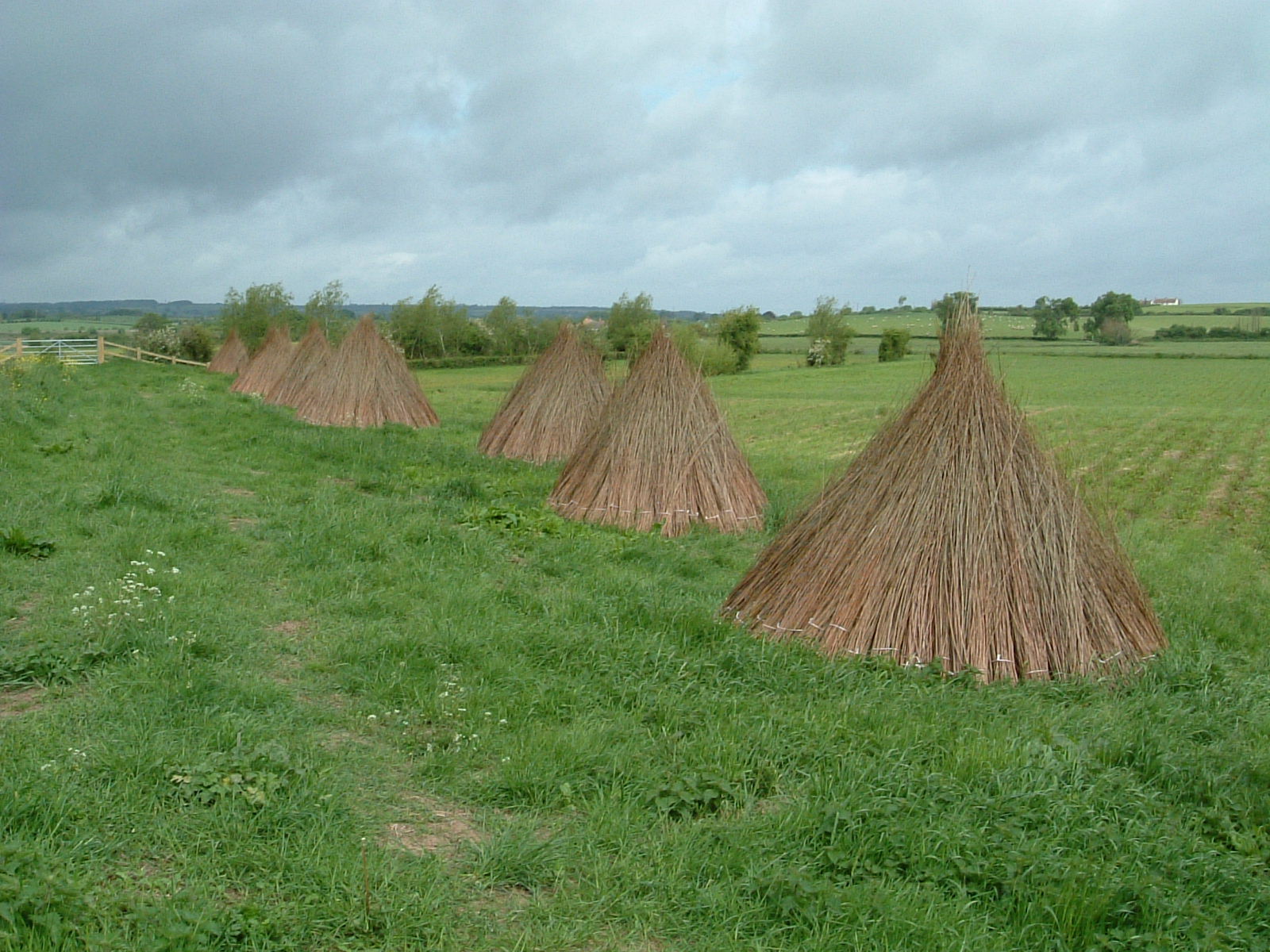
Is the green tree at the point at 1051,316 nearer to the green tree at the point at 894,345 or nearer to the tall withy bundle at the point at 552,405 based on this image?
the tall withy bundle at the point at 552,405

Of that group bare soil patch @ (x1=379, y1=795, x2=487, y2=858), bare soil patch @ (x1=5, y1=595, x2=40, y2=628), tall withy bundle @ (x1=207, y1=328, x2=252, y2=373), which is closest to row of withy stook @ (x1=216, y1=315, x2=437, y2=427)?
bare soil patch @ (x1=5, y1=595, x2=40, y2=628)

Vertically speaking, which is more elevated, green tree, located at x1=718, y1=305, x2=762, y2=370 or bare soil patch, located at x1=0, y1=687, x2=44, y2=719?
green tree, located at x1=718, y1=305, x2=762, y2=370

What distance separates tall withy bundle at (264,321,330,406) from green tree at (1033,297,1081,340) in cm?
1402

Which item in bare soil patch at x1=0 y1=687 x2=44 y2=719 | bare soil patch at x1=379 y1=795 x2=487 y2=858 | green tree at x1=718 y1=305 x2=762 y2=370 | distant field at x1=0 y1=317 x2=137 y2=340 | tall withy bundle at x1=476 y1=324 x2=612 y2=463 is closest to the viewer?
bare soil patch at x1=379 y1=795 x2=487 y2=858

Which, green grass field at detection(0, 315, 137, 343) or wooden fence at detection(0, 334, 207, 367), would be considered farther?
green grass field at detection(0, 315, 137, 343)

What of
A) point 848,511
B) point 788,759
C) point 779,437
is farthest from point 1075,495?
point 779,437

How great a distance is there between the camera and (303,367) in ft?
61.7

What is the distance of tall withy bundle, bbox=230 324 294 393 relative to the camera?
73.6 ft

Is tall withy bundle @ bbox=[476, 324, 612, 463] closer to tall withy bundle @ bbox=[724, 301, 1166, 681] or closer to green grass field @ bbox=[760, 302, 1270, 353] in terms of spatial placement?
tall withy bundle @ bbox=[724, 301, 1166, 681]

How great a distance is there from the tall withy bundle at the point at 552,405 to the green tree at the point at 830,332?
43638mm

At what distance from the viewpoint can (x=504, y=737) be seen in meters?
3.39

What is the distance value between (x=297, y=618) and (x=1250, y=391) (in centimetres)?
2978

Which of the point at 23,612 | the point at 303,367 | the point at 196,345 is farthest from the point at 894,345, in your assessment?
the point at 23,612

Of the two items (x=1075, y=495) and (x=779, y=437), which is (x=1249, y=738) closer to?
(x=1075, y=495)
